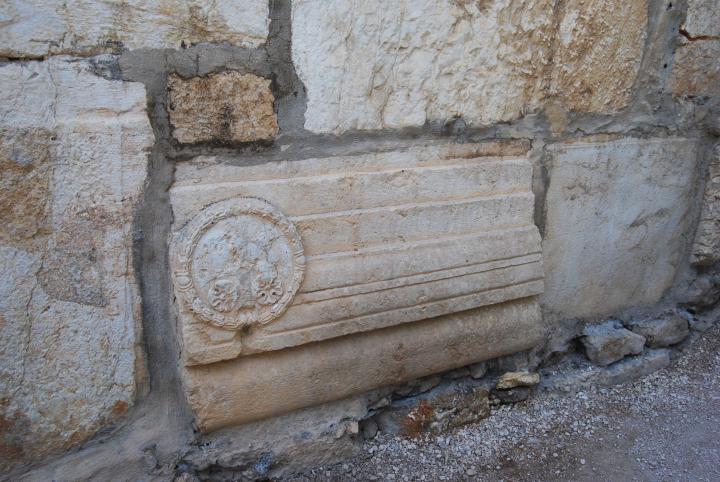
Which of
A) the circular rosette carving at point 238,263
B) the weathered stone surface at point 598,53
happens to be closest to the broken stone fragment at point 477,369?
the circular rosette carving at point 238,263

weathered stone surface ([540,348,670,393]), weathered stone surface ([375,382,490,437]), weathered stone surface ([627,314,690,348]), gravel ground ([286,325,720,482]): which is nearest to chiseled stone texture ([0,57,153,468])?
gravel ground ([286,325,720,482])

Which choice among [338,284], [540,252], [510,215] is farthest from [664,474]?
[338,284]

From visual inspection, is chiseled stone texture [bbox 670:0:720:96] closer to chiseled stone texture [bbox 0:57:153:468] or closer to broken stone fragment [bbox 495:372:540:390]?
broken stone fragment [bbox 495:372:540:390]

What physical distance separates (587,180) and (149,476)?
4.53 feet

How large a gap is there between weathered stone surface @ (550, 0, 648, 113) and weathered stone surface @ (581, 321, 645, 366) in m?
0.69

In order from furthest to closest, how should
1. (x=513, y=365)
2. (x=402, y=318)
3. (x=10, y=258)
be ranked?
(x=513, y=365) < (x=402, y=318) < (x=10, y=258)

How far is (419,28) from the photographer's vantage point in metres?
1.22

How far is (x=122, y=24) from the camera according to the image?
0.97 meters

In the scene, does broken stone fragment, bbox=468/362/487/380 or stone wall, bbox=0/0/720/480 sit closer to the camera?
stone wall, bbox=0/0/720/480

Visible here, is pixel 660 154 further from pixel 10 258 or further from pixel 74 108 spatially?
pixel 10 258

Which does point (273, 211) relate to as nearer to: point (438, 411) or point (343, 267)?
point (343, 267)

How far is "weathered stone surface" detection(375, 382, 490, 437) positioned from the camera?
1377mm

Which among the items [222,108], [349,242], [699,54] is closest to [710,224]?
[699,54]

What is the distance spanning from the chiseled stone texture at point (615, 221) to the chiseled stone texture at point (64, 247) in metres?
1.12
